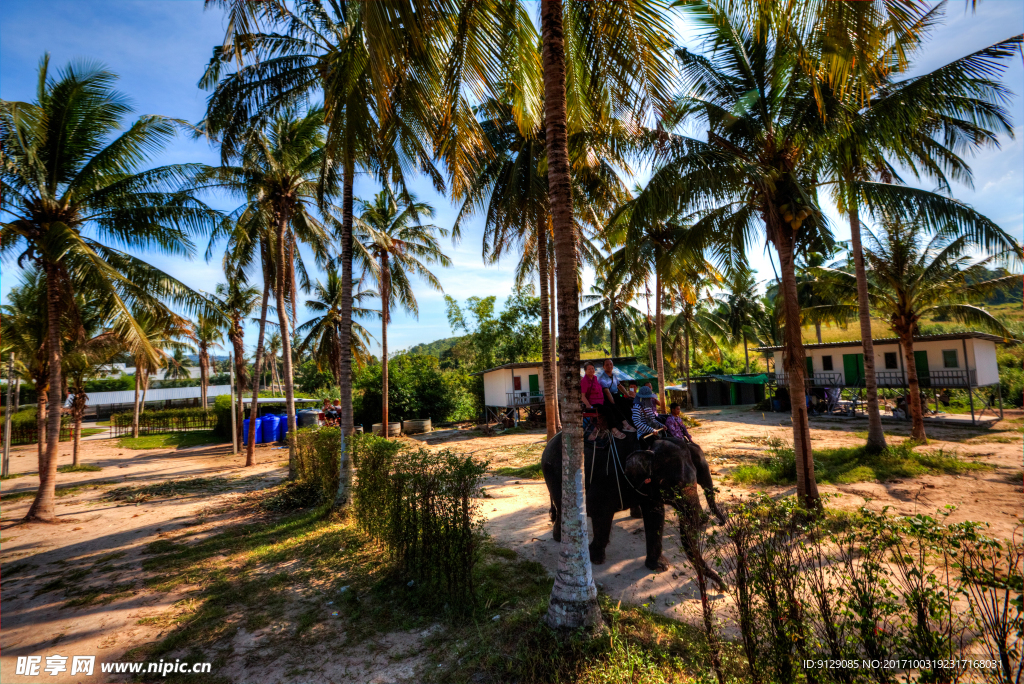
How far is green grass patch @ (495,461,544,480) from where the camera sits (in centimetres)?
1166

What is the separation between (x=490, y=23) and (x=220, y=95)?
23.9ft

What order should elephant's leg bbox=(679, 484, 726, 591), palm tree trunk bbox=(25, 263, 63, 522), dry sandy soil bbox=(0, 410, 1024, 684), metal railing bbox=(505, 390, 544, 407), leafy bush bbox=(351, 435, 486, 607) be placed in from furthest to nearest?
metal railing bbox=(505, 390, 544, 407)
palm tree trunk bbox=(25, 263, 63, 522)
leafy bush bbox=(351, 435, 486, 607)
dry sandy soil bbox=(0, 410, 1024, 684)
elephant's leg bbox=(679, 484, 726, 591)

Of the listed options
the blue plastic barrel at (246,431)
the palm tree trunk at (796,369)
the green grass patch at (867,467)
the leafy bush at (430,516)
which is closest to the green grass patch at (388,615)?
the leafy bush at (430,516)

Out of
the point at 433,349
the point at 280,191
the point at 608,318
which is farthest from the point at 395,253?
the point at 433,349

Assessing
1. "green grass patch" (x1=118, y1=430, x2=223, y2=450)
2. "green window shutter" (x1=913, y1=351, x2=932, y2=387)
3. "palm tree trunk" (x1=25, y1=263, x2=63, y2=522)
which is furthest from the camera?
"green grass patch" (x1=118, y1=430, x2=223, y2=450)

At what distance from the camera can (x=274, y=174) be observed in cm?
1305

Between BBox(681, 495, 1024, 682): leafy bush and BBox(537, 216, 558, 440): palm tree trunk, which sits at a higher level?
BBox(537, 216, 558, 440): palm tree trunk

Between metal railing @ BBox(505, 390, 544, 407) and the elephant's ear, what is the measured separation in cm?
1703

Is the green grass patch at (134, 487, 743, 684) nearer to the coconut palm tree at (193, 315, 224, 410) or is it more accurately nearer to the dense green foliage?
the coconut palm tree at (193, 315, 224, 410)

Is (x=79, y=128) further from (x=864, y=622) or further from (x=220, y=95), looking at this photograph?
(x=864, y=622)

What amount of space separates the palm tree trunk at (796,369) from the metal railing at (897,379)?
8.97m

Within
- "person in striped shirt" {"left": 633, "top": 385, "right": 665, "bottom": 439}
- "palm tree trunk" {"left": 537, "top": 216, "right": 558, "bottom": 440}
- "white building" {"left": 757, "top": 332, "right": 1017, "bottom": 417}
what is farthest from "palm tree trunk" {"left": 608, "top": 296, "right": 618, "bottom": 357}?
"person in striped shirt" {"left": 633, "top": 385, "right": 665, "bottom": 439}

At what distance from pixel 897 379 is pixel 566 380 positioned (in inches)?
975

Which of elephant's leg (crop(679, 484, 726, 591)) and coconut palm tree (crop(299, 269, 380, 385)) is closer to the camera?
elephant's leg (crop(679, 484, 726, 591))
